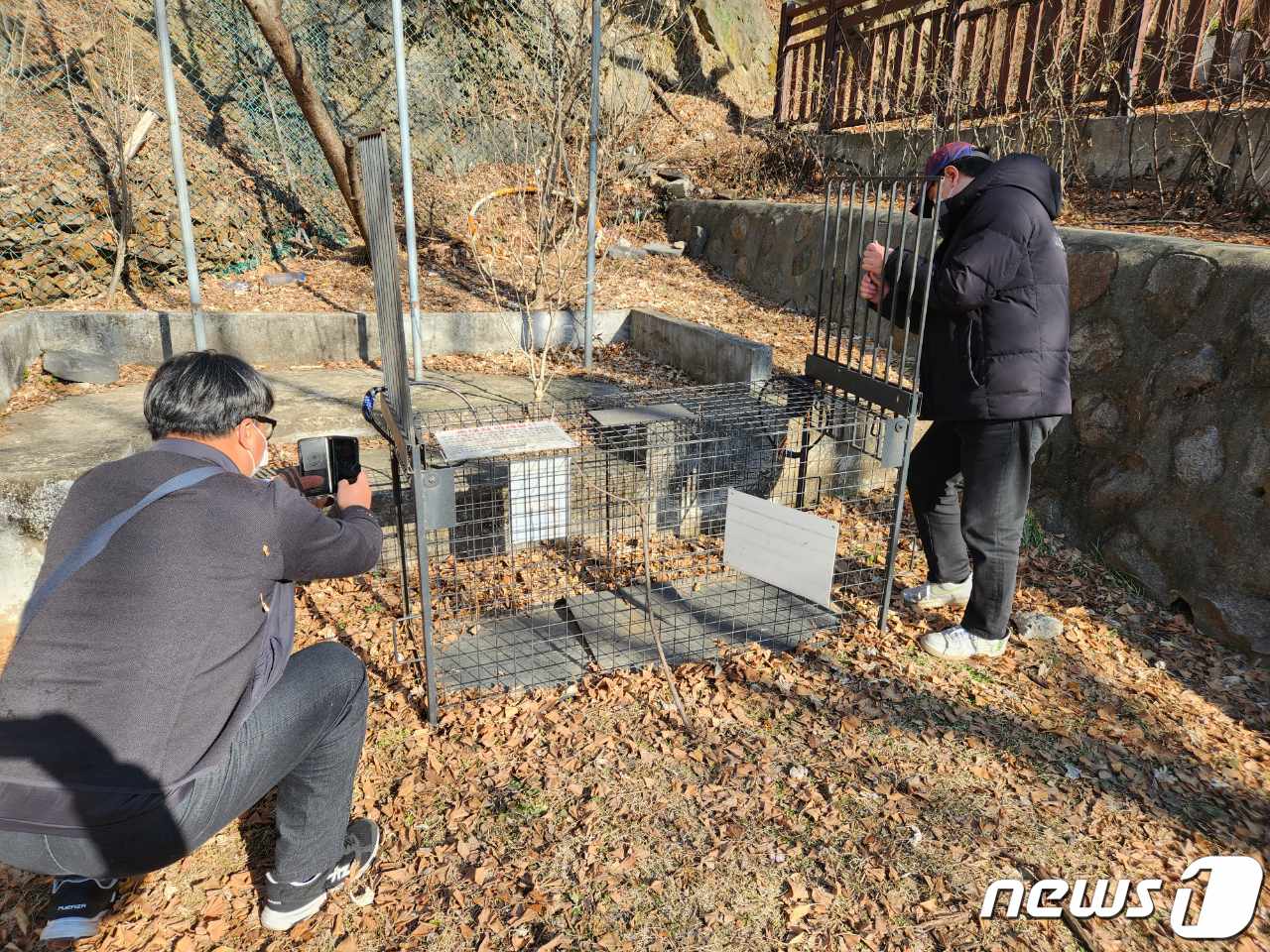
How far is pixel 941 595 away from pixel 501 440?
86.3 inches

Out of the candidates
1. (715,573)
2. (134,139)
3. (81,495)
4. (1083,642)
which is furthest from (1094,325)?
(134,139)

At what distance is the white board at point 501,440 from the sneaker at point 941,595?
1.84 m

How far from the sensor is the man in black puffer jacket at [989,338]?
286cm

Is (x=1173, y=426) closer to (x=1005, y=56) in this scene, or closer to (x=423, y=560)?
(x=423, y=560)

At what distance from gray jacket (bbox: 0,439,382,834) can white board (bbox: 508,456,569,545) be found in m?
1.38

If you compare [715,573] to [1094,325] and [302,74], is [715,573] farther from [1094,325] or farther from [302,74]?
[302,74]

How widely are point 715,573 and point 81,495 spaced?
2759 mm

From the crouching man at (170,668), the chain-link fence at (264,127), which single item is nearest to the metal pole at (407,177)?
the chain-link fence at (264,127)

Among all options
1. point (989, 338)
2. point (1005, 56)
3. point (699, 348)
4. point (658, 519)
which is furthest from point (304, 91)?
point (989, 338)

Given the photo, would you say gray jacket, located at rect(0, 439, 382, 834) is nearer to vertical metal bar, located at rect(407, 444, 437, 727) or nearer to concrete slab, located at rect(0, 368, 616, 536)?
vertical metal bar, located at rect(407, 444, 437, 727)

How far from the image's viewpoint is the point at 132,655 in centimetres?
162

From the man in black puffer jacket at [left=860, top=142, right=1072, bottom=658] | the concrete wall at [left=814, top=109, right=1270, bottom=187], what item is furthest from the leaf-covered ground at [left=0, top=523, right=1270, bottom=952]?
the concrete wall at [left=814, top=109, right=1270, bottom=187]

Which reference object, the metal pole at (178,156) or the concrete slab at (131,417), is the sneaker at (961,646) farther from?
the metal pole at (178,156)

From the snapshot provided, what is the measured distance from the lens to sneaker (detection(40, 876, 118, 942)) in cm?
197
